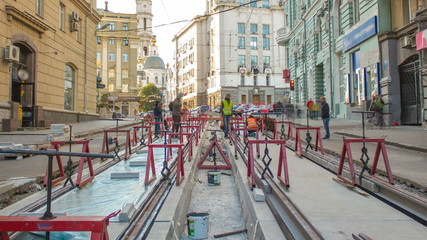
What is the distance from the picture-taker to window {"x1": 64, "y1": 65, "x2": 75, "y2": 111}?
69.2ft

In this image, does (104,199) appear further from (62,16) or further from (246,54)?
(246,54)

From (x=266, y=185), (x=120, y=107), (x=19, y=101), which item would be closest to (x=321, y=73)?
(x=19, y=101)

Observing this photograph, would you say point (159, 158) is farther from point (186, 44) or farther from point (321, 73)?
point (186, 44)

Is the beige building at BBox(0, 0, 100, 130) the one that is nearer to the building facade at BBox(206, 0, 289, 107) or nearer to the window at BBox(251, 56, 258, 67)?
the building facade at BBox(206, 0, 289, 107)

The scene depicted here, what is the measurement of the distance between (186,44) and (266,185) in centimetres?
6981

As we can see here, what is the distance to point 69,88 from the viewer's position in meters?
21.6

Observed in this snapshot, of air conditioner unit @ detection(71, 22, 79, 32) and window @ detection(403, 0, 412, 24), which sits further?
air conditioner unit @ detection(71, 22, 79, 32)

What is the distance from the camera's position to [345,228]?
11.0 ft

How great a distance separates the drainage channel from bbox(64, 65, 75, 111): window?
641 inches

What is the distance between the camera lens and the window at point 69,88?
69.2 feet

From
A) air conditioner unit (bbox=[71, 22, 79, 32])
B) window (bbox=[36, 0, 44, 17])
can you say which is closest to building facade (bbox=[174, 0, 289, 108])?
air conditioner unit (bbox=[71, 22, 79, 32])

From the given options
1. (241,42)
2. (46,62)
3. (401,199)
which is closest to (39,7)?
(46,62)

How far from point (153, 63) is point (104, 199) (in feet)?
273

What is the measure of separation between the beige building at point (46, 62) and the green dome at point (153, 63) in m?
59.3
